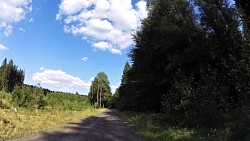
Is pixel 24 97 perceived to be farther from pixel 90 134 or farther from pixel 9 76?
pixel 9 76

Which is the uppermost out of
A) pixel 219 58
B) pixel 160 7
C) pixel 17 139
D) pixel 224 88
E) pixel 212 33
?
pixel 160 7

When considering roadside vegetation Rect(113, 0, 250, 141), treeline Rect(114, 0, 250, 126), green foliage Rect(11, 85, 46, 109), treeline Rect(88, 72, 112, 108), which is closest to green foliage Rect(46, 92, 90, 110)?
green foliage Rect(11, 85, 46, 109)

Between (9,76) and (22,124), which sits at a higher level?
(9,76)

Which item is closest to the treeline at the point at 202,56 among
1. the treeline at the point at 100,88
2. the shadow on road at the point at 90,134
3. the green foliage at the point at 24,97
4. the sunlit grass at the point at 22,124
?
the shadow on road at the point at 90,134

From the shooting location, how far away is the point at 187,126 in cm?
2016

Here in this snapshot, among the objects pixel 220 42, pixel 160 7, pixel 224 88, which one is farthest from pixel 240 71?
pixel 160 7

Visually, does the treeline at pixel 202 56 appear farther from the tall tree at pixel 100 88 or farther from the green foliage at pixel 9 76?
the green foliage at pixel 9 76

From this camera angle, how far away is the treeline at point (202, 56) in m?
19.0

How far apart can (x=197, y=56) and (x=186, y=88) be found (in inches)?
217

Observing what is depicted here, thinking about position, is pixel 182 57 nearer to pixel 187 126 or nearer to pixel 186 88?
pixel 186 88

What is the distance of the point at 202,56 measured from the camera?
25.8m

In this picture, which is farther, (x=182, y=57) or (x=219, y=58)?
(x=182, y=57)

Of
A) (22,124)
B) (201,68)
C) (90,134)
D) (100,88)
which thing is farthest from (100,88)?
(90,134)

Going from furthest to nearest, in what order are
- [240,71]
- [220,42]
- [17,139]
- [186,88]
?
[220,42] < [186,88] < [240,71] < [17,139]
